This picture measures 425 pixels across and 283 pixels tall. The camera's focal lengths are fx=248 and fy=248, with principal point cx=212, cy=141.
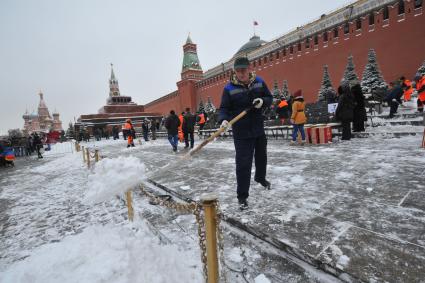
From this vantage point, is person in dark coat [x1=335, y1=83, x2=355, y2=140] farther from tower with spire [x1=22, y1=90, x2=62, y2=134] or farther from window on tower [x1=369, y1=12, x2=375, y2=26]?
tower with spire [x1=22, y1=90, x2=62, y2=134]

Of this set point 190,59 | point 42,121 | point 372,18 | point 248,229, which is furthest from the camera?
point 42,121

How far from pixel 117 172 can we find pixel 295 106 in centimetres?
700

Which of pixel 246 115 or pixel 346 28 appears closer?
pixel 246 115

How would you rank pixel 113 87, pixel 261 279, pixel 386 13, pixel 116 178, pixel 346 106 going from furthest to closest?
pixel 113 87 < pixel 386 13 < pixel 346 106 < pixel 116 178 < pixel 261 279

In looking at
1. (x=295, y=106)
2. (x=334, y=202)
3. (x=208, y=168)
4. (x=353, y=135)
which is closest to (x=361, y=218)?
(x=334, y=202)


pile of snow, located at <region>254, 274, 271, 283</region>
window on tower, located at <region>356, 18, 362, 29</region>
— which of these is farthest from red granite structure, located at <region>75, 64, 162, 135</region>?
pile of snow, located at <region>254, 274, 271, 283</region>

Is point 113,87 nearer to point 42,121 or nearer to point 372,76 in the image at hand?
point 42,121

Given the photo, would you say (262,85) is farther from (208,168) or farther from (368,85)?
(368,85)

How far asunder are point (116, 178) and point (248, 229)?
1698 millimetres

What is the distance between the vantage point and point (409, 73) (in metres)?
24.1

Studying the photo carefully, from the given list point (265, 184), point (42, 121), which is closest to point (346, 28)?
point (265, 184)

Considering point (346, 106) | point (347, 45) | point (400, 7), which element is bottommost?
point (346, 106)

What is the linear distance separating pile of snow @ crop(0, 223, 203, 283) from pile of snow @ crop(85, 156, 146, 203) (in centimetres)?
54

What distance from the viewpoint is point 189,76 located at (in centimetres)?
5588
